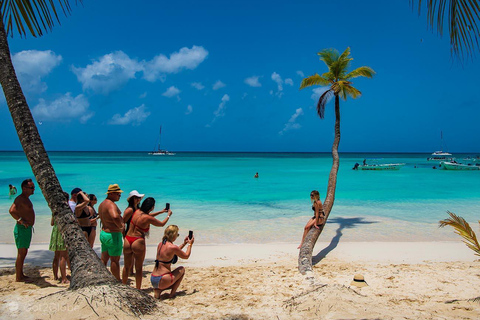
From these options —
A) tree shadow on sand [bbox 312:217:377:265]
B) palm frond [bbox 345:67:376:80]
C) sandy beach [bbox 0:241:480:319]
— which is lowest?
tree shadow on sand [bbox 312:217:377:265]

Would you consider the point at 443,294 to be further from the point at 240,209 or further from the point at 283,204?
the point at 283,204

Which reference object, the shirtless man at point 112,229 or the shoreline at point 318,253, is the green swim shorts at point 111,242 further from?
the shoreline at point 318,253

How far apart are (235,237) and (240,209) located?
19.8 feet

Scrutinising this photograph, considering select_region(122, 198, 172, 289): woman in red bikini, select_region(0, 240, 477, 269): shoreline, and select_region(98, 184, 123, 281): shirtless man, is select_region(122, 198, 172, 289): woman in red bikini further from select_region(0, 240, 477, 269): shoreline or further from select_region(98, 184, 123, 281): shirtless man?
select_region(0, 240, 477, 269): shoreline

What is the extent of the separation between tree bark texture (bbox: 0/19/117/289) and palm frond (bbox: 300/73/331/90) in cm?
900

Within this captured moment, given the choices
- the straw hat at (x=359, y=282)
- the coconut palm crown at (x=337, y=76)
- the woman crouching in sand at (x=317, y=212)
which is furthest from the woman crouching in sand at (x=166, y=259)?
the coconut palm crown at (x=337, y=76)

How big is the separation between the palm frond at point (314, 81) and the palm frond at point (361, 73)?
2.35 ft

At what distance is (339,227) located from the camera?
41.2 feet

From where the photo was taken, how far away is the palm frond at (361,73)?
463 inches

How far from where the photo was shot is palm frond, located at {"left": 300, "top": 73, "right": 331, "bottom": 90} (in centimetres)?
1186

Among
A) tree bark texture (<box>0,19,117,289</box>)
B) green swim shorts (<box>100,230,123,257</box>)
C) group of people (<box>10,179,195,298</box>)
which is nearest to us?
tree bark texture (<box>0,19,117,289</box>)

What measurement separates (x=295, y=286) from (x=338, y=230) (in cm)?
637

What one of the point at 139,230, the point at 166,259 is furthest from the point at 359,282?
the point at 139,230

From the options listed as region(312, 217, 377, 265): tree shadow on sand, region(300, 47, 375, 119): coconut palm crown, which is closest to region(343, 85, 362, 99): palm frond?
region(300, 47, 375, 119): coconut palm crown
